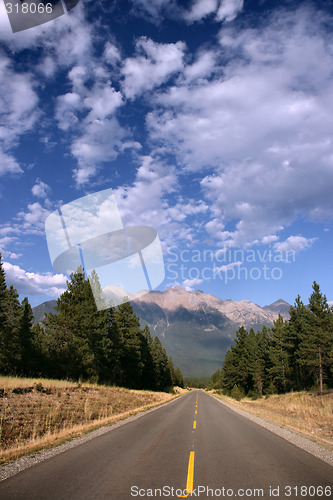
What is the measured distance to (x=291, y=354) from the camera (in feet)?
154

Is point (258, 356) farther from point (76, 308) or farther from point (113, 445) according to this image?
point (113, 445)

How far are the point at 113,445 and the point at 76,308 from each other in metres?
23.7

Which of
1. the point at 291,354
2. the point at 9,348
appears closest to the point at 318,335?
the point at 291,354

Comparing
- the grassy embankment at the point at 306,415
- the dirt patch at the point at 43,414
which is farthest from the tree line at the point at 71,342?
the grassy embankment at the point at 306,415

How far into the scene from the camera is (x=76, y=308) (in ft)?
102

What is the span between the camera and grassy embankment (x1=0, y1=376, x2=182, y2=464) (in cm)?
945

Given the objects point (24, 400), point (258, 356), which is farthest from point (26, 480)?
point (258, 356)

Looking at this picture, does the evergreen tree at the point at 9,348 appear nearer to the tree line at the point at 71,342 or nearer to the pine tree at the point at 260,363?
the tree line at the point at 71,342

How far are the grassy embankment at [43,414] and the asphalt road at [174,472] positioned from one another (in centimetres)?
210

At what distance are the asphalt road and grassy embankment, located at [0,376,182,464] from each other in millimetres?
2099

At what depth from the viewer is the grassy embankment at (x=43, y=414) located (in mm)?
9445

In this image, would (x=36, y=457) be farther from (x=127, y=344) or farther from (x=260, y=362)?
(x=260, y=362)

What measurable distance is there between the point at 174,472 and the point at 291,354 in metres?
47.9

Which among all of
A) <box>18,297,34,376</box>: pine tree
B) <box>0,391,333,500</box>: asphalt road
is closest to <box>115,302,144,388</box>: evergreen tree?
<box>18,297,34,376</box>: pine tree
